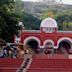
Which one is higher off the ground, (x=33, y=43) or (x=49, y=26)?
(x=49, y=26)

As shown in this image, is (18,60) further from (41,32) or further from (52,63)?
(41,32)

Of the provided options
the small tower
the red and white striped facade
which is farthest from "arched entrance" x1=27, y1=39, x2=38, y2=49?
Result: the small tower

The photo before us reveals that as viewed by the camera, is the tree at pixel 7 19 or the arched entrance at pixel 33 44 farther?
the arched entrance at pixel 33 44

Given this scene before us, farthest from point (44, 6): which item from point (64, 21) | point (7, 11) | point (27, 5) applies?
point (7, 11)

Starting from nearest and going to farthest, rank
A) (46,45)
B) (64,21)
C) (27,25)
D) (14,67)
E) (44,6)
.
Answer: (14,67), (46,45), (27,25), (64,21), (44,6)

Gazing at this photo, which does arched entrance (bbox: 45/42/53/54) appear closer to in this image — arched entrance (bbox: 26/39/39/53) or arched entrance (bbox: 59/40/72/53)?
arched entrance (bbox: 26/39/39/53)

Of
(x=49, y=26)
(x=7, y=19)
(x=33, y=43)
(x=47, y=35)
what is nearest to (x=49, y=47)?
(x=47, y=35)

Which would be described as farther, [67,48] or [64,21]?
[64,21]

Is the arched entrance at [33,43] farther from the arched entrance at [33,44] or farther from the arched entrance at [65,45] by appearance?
the arched entrance at [65,45]

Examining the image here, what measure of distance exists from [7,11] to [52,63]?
27.0 feet

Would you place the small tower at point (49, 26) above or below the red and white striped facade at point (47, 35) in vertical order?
above

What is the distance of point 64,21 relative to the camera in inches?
2704

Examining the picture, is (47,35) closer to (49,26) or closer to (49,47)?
(49,26)

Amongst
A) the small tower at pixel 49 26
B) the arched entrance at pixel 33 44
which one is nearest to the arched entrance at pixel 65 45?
the small tower at pixel 49 26
